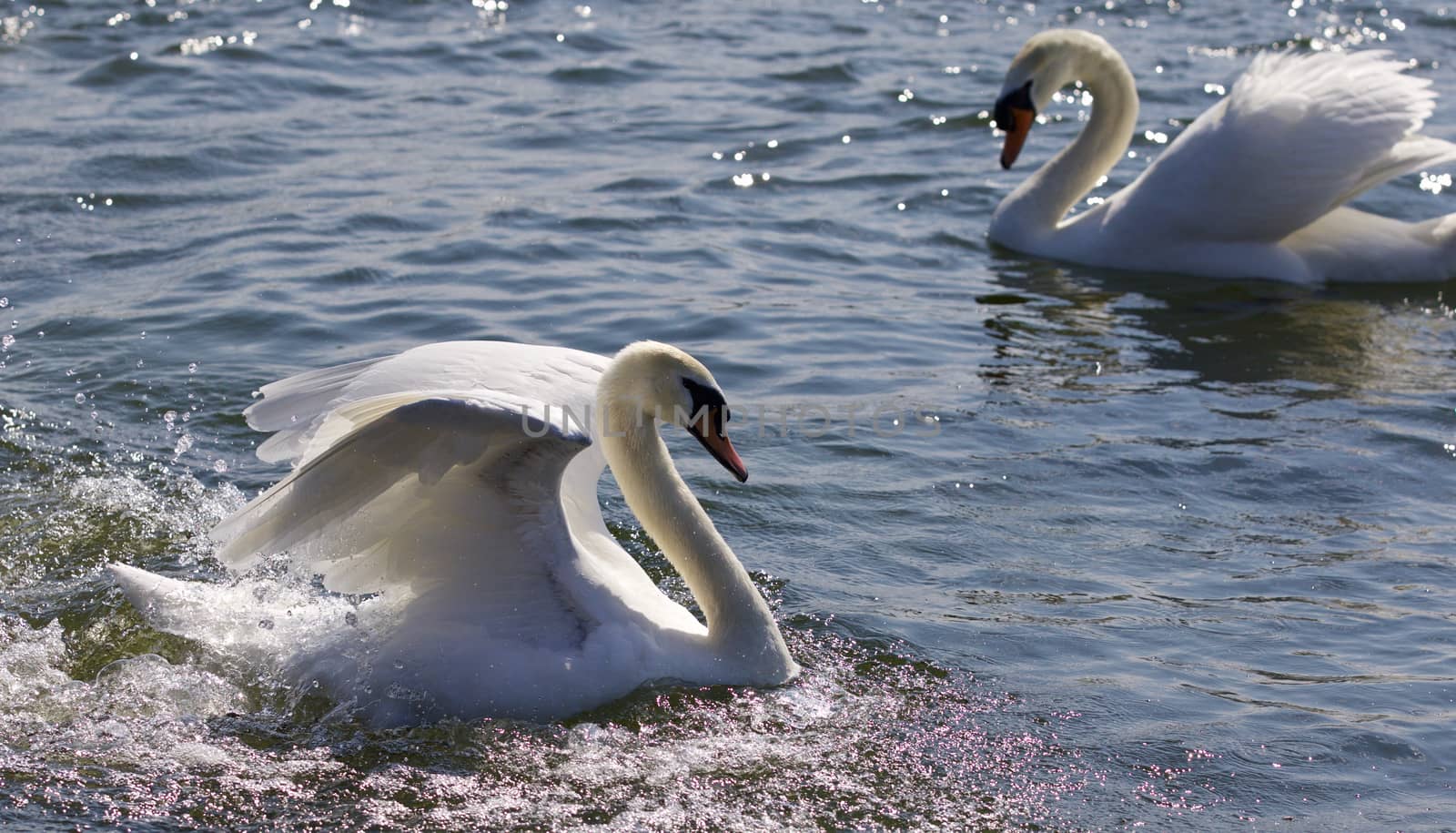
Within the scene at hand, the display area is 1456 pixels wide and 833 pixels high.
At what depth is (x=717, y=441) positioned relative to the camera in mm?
4578

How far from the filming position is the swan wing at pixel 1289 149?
8.78 meters

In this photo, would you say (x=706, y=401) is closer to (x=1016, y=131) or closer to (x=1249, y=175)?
(x=1249, y=175)

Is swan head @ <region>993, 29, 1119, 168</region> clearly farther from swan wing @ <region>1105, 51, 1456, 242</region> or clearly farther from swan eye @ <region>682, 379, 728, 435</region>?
swan eye @ <region>682, 379, 728, 435</region>

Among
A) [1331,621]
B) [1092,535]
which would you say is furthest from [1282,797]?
[1092,535]

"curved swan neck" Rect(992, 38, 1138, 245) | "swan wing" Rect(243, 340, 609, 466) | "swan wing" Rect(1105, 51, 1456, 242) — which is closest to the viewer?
"swan wing" Rect(243, 340, 609, 466)

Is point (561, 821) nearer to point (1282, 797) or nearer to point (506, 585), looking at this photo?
point (506, 585)

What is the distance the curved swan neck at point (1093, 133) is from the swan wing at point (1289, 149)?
0.82 m

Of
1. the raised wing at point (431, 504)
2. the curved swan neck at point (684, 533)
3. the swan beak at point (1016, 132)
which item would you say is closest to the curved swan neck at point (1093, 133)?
the swan beak at point (1016, 132)

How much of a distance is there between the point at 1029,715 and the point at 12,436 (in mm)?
3938

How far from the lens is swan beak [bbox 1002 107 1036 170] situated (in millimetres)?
10266

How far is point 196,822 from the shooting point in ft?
13.5

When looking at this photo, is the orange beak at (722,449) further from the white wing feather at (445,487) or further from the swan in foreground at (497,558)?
the white wing feather at (445,487)

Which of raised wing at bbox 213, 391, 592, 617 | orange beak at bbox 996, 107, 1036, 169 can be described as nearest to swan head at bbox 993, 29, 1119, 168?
orange beak at bbox 996, 107, 1036, 169

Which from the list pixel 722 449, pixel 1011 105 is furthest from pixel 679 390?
pixel 1011 105
